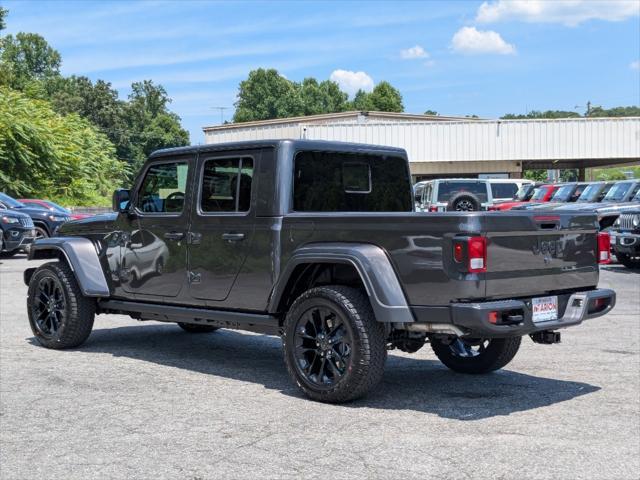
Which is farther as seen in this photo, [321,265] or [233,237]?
[233,237]

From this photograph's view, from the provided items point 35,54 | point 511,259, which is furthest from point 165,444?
point 35,54

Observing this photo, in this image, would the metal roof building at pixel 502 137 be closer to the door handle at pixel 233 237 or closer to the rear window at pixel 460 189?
the rear window at pixel 460 189

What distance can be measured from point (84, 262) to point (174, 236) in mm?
1303

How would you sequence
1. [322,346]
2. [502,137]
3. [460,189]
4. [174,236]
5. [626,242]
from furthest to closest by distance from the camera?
1. [502,137]
2. [460,189]
3. [626,242]
4. [174,236]
5. [322,346]

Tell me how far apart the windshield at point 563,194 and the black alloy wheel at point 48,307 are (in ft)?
59.6

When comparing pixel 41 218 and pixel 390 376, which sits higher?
pixel 41 218

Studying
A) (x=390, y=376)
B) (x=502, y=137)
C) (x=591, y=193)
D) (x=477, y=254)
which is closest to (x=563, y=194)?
(x=591, y=193)

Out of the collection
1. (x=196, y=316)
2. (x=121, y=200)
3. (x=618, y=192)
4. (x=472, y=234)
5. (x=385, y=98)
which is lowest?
(x=196, y=316)

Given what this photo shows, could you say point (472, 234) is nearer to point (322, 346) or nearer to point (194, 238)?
point (322, 346)

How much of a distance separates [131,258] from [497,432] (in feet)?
12.9

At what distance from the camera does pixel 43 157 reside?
140ft

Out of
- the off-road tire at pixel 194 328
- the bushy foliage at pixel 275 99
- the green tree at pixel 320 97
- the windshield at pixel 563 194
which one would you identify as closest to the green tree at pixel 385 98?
the bushy foliage at pixel 275 99

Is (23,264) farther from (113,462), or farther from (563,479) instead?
(563,479)

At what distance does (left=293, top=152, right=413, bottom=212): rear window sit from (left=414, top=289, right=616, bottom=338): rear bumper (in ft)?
5.43
